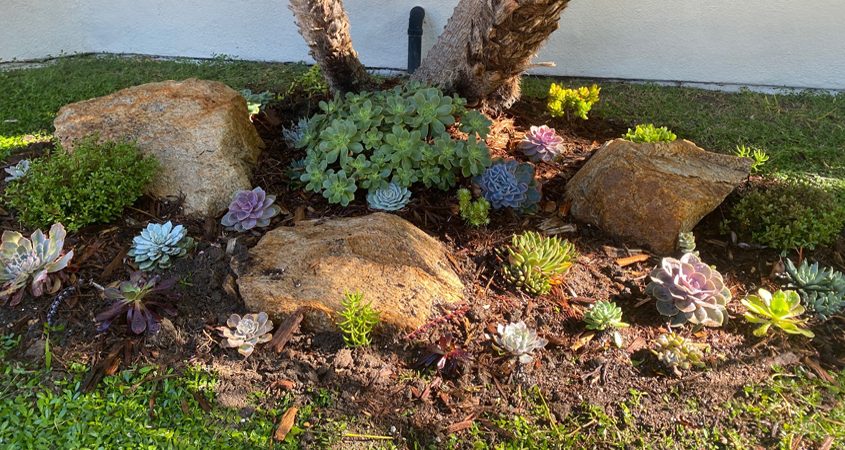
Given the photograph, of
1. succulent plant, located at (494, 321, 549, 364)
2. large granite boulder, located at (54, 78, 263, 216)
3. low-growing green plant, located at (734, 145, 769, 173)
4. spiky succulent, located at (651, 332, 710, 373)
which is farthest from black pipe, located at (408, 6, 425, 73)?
spiky succulent, located at (651, 332, 710, 373)

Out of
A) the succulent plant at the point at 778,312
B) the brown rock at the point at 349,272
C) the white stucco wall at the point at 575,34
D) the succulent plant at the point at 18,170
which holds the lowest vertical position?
the succulent plant at the point at 778,312

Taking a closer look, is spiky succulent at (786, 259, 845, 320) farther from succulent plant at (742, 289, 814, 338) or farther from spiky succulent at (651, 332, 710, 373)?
spiky succulent at (651, 332, 710, 373)

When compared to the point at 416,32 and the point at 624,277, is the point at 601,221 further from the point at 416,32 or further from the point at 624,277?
the point at 416,32

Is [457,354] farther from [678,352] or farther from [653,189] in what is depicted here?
[653,189]

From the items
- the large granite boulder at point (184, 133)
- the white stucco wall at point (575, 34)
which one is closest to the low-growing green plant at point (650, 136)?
the white stucco wall at point (575, 34)

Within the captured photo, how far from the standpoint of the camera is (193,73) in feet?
16.1

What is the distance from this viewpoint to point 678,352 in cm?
228

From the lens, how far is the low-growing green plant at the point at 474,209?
2.79 metres

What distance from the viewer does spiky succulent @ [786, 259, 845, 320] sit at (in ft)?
8.15

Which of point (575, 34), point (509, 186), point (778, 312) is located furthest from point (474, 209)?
point (575, 34)

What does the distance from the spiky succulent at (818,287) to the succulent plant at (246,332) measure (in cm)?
242

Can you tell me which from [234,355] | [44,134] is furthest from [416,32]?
[234,355]

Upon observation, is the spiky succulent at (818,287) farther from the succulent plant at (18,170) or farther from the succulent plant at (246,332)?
the succulent plant at (18,170)

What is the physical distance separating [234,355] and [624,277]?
1.85 metres
